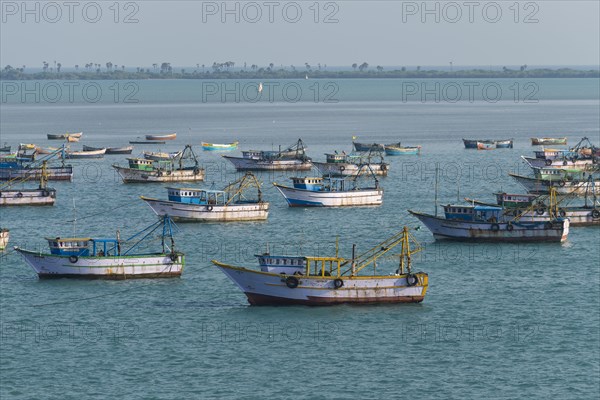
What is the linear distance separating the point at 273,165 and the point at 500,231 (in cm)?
7343

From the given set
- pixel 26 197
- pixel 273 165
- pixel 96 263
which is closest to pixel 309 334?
pixel 96 263

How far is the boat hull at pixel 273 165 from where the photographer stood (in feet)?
608

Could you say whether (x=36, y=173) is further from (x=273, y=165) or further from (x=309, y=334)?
(x=309, y=334)

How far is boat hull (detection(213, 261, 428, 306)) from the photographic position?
8744 cm

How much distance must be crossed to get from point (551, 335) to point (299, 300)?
721 inches

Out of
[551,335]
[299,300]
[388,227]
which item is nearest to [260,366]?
[299,300]

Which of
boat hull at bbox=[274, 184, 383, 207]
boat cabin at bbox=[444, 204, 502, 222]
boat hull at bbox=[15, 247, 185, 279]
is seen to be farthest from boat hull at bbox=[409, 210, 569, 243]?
boat hull at bbox=[15, 247, 185, 279]

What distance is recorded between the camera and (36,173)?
544ft

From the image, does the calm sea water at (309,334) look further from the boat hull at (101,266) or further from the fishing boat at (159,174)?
the fishing boat at (159,174)

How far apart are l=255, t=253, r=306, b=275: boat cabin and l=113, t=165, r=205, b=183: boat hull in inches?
3260

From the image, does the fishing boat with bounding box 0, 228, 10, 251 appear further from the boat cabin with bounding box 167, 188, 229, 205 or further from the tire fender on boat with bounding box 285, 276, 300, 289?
the tire fender on boat with bounding box 285, 276, 300, 289

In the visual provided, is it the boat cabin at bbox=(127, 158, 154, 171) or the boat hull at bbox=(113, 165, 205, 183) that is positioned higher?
the boat cabin at bbox=(127, 158, 154, 171)

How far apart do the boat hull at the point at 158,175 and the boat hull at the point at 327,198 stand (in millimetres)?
30681

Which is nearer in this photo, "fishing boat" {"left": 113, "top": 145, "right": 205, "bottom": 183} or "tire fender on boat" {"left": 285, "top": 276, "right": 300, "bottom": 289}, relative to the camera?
"tire fender on boat" {"left": 285, "top": 276, "right": 300, "bottom": 289}
